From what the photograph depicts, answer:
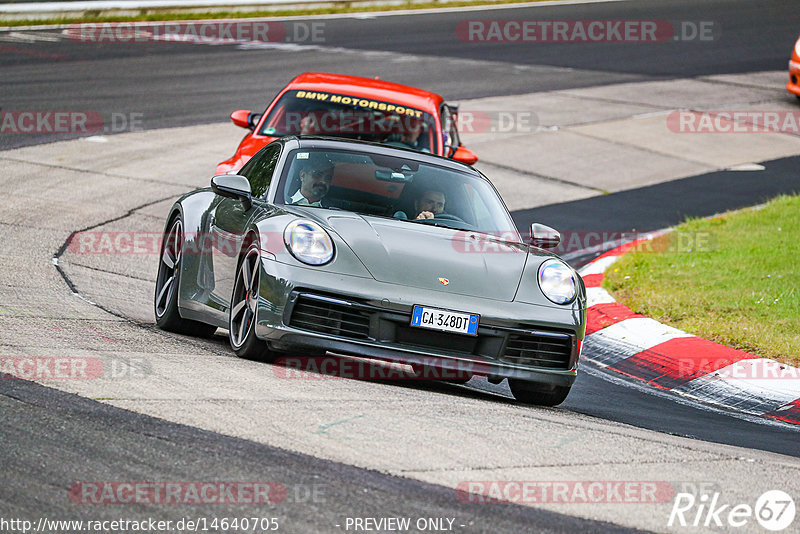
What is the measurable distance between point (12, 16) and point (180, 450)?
22.5 meters

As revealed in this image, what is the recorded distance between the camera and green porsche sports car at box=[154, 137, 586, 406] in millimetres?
6398

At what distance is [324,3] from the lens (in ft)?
98.2

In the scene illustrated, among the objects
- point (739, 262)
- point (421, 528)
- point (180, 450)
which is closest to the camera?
point (421, 528)

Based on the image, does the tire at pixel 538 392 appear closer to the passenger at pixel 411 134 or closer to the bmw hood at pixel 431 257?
the bmw hood at pixel 431 257

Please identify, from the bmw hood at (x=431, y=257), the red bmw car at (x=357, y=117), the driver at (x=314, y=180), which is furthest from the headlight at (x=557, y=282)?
the red bmw car at (x=357, y=117)

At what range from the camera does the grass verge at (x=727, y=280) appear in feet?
29.3

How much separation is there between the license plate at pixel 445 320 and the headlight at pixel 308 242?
57 cm

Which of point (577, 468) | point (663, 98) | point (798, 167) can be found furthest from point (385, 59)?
point (577, 468)

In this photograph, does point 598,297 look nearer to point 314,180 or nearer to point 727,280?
point 727,280

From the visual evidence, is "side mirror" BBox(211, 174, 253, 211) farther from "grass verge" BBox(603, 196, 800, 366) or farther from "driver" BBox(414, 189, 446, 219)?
"grass verge" BBox(603, 196, 800, 366)

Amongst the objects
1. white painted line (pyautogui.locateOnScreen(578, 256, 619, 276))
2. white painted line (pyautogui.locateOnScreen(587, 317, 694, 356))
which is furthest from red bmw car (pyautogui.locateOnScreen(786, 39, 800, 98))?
white painted line (pyautogui.locateOnScreen(587, 317, 694, 356))

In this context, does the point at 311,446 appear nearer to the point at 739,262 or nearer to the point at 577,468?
the point at 577,468

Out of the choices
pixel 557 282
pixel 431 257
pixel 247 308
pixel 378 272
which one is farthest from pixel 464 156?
pixel 378 272

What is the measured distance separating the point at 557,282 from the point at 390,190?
49.7 inches
